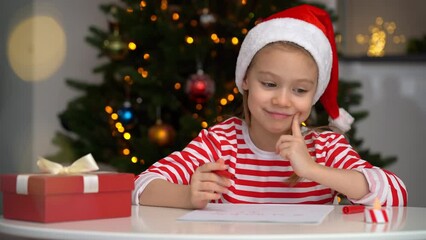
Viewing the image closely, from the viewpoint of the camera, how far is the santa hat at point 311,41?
1.89m

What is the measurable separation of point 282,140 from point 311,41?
0.38m

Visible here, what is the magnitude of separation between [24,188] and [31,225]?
0.29ft

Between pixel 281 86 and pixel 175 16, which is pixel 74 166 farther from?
pixel 175 16

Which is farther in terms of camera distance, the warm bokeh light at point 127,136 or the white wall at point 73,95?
the white wall at point 73,95

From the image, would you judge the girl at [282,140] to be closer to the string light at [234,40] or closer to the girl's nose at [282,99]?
the girl's nose at [282,99]

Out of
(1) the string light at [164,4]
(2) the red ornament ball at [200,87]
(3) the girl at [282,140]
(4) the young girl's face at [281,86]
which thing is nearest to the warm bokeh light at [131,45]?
(1) the string light at [164,4]

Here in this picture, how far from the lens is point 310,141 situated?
199 centimetres

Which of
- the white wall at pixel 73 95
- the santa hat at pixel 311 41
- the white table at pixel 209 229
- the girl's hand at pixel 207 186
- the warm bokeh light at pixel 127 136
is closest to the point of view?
the white table at pixel 209 229

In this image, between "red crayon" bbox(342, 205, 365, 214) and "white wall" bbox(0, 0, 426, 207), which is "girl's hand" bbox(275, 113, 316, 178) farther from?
"white wall" bbox(0, 0, 426, 207)

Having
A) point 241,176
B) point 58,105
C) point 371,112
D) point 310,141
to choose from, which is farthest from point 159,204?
point 371,112

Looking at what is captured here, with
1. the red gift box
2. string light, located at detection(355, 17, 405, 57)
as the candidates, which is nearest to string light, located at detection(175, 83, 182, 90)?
string light, located at detection(355, 17, 405, 57)

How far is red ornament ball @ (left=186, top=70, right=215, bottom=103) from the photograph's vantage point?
3.04m

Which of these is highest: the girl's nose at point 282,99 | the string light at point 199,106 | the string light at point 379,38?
the string light at point 379,38

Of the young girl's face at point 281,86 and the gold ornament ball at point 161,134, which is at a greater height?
the young girl's face at point 281,86
